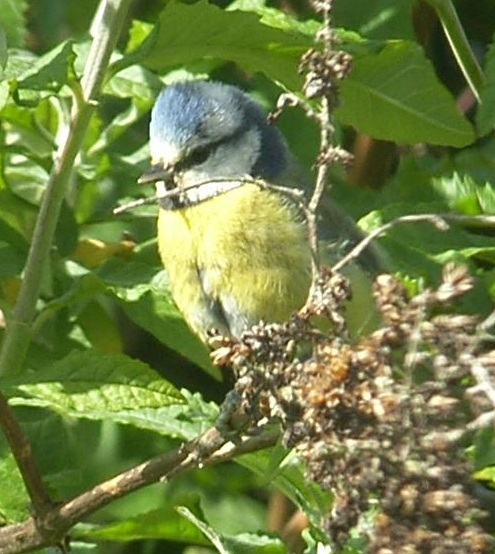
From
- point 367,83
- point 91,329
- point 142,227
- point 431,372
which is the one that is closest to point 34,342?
point 91,329

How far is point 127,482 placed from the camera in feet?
6.47

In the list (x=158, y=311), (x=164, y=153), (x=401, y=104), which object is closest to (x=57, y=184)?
(x=158, y=311)

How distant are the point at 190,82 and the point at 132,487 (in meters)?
1.02

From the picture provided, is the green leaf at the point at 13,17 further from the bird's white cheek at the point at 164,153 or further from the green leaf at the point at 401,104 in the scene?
the green leaf at the point at 401,104

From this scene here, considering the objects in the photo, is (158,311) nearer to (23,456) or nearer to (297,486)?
(297,486)

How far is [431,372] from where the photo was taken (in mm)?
1536

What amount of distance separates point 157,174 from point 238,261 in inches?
8.2

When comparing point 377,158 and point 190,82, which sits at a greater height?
point 190,82

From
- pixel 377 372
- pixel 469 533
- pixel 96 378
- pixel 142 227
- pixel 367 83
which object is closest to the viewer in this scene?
pixel 469 533

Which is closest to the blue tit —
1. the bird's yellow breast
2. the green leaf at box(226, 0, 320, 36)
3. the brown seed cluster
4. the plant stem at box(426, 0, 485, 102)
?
the bird's yellow breast

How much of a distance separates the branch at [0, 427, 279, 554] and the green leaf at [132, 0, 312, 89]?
600 mm

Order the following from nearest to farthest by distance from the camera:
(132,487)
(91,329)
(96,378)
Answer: (132,487) < (96,378) < (91,329)

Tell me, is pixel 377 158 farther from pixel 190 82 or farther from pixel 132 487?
pixel 132 487

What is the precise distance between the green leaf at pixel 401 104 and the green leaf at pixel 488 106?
0.43 feet
